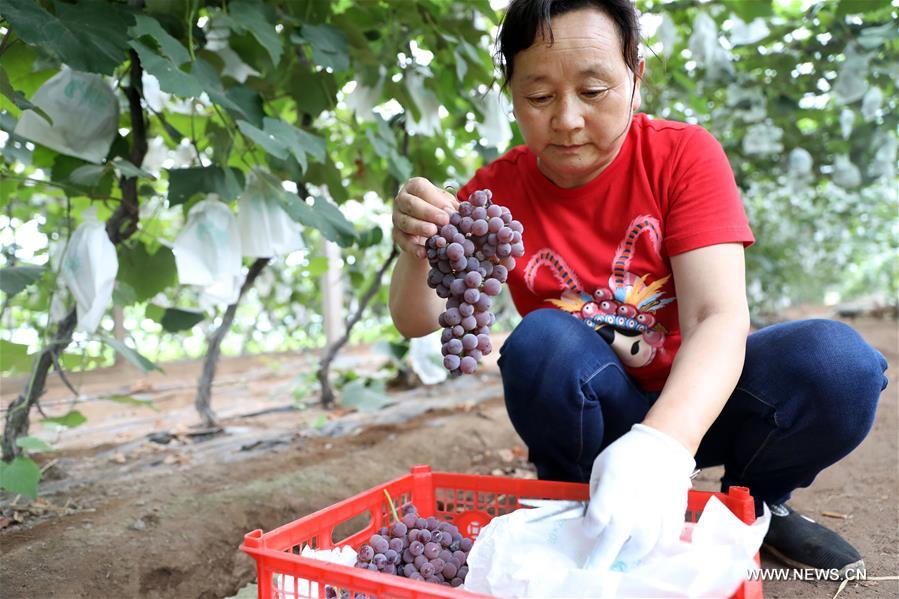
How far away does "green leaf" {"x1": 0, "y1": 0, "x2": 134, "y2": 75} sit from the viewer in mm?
1254

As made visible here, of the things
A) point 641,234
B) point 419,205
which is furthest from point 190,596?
point 641,234

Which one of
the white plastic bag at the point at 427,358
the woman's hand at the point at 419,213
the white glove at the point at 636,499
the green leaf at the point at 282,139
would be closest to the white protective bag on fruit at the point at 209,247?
the green leaf at the point at 282,139

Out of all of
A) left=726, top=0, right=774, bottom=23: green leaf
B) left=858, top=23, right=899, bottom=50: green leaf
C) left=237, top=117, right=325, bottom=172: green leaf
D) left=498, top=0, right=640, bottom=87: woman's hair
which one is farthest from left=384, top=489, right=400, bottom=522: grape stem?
left=858, top=23, right=899, bottom=50: green leaf

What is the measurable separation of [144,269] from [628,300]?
1336mm

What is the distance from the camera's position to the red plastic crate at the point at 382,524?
0.90 meters

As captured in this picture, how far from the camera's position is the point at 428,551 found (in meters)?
1.26

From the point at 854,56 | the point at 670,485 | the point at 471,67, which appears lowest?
the point at 670,485

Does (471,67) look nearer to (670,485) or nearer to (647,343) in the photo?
(647,343)

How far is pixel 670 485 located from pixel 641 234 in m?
0.62

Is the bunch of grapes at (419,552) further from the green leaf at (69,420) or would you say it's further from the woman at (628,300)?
the green leaf at (69,420)

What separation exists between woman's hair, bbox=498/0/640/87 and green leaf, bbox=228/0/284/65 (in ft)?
1.78

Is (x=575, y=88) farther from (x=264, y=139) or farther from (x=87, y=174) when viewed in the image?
(x=87, y=174)

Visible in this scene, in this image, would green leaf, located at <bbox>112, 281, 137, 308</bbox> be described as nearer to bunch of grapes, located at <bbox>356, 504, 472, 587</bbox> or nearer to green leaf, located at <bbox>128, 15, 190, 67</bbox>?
green leaf, located at <bbox>128, 15, 190, 67</bbox>

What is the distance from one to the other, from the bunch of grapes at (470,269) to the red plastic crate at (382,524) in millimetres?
334
